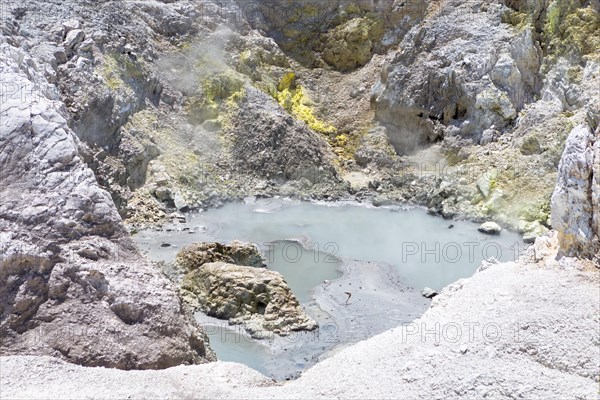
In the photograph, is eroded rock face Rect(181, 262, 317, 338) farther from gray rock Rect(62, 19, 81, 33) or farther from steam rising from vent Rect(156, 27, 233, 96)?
steam rising from vent Rect(156, 27, 233, 96)

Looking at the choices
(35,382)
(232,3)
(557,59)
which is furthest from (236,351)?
(232,3)

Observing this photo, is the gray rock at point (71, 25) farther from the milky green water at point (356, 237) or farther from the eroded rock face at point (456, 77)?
the eroded rock face at point (456, 77)

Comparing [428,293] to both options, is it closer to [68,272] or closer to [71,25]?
[68,272]

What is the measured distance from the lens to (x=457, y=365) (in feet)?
26.2

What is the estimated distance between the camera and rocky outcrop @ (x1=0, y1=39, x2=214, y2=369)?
9.32m

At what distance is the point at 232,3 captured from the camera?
31453 millimetres

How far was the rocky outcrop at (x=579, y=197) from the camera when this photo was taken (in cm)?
867

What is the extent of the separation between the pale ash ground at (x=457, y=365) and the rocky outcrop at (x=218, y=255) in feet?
28.2

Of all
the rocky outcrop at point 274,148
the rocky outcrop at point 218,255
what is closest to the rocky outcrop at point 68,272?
the rocky outcrop at point 218,255

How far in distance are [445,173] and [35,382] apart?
20.5m

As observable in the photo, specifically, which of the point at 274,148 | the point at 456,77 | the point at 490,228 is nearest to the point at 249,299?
the point at 490,228

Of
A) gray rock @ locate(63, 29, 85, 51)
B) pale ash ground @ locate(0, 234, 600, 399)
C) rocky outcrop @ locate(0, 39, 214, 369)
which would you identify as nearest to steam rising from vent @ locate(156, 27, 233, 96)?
gray rock @ locate(63, 29, 85, 51)

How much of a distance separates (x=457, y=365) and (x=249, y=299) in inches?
323

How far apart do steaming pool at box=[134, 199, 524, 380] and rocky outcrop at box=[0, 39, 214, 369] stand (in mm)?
3614
